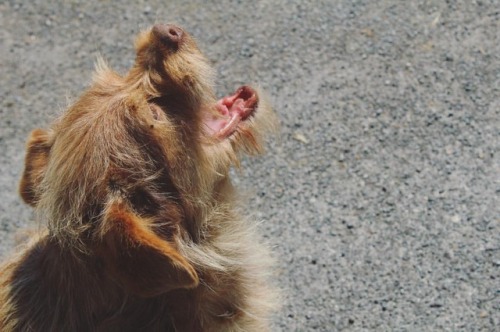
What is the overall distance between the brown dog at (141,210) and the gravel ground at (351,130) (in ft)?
3.79

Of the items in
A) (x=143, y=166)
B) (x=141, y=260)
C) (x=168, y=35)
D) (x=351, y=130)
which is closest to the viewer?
(x=141, y=260)

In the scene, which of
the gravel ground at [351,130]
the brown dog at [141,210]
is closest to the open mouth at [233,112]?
the brown dog at [141,210]

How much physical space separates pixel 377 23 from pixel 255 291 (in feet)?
9.52

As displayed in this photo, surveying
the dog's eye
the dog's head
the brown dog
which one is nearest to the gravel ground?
the brown dog

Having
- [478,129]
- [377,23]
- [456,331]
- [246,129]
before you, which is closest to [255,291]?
[246,129]

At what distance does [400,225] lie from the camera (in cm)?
445

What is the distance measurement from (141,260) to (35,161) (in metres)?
1.08

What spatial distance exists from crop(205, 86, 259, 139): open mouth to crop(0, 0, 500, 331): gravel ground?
132cm

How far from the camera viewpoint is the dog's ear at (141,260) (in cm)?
249

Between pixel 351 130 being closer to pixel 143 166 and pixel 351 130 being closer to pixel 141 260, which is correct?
pixel 143 166

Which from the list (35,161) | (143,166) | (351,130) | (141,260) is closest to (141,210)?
(143,166)

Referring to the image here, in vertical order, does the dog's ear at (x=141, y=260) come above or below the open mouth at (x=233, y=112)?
below

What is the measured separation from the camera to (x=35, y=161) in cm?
331

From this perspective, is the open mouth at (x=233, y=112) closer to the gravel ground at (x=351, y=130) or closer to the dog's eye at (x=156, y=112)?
the dog's eye at (x=156, y=112)
